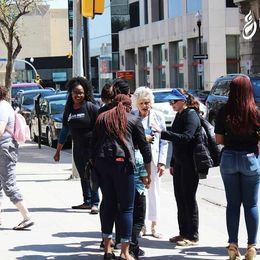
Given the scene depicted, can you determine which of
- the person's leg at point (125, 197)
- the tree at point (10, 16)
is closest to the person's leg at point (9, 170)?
the person's leg at point (125, 197)

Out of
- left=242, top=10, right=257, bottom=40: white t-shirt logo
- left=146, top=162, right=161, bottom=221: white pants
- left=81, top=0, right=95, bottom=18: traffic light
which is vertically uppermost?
left=242, top=10, right=257, bottom=40: white t-shirt logo

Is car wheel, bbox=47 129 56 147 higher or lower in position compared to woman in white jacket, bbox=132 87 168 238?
lower

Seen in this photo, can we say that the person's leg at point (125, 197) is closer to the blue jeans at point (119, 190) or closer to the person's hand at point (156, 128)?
the blue jeans at point (119, 190)

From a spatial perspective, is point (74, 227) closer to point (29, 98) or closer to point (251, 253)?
point (251, 253)

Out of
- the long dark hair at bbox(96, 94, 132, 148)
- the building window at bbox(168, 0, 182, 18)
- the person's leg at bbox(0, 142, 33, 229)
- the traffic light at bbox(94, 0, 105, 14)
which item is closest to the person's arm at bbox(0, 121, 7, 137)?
the person's leg at bbox(0, 142, 33, 229)

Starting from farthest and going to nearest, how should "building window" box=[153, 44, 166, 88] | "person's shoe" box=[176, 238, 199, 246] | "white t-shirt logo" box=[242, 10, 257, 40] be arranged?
"building window" box=[153, 44, 166, 88] < "white t-shirt logo" box=[242, 10, 257, 40] < "person's shoe" box=[176, 238, 199, 246]

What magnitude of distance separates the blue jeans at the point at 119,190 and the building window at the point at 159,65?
58319 mm

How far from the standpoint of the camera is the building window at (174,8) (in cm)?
6051

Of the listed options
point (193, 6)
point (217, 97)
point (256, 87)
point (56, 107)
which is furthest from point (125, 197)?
point (193, 6)

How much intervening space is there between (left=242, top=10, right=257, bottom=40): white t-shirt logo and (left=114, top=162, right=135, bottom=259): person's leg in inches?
1069

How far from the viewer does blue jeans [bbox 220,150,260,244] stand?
6.44 m

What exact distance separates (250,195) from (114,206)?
1342 mm

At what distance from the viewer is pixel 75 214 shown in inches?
374

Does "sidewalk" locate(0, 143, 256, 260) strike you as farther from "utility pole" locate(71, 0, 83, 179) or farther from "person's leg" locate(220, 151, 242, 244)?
"utility pole" locate(71, 0, 83, 179)
